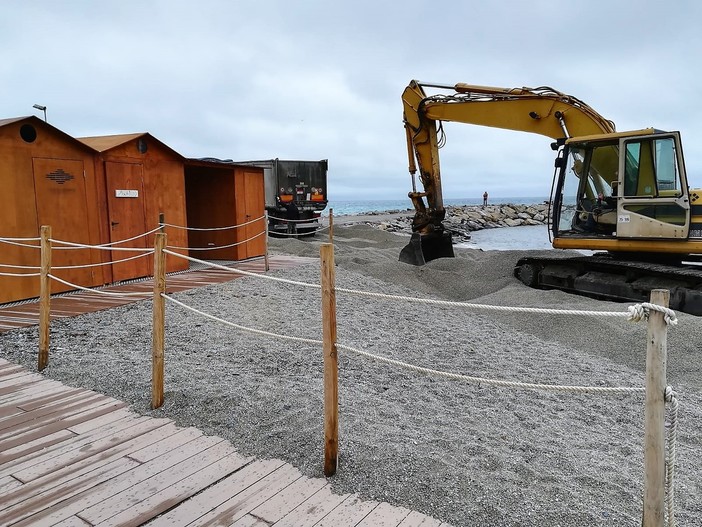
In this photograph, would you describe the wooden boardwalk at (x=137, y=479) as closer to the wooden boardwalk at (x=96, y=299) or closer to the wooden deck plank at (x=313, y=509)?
the wooden deck plank at (x=313, y=509)

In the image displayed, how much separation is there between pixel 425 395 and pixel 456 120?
868 cm

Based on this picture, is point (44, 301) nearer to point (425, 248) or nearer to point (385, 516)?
point (385, 516)

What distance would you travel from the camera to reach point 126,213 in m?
9.34

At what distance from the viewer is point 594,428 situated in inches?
160

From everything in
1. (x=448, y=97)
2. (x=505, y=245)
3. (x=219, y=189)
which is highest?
(x=448, y=97)

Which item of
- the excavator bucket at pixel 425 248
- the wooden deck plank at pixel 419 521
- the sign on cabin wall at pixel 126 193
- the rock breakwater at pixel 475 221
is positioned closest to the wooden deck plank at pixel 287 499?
the wooden deck plank at pixel 419 521

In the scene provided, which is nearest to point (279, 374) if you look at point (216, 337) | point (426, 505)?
point (216, 337)

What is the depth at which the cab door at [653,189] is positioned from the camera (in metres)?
8.20

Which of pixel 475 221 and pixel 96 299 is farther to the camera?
pixel 475 221

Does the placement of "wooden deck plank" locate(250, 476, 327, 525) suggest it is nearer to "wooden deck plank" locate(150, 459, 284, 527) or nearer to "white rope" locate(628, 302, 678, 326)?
"wooden deck plank" locate(150, 459, 284, 527)

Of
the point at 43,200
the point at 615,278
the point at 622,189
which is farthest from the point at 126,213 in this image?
the point at 615,278

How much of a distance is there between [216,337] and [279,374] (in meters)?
1.60

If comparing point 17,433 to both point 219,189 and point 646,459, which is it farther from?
point 219,189

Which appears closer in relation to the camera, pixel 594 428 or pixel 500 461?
pixel 500 461
